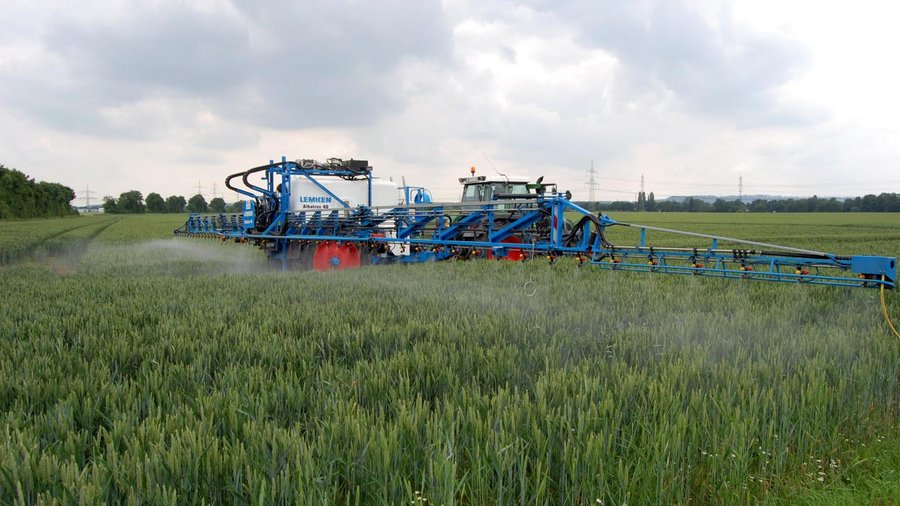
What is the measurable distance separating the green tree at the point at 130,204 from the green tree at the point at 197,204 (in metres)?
14.3

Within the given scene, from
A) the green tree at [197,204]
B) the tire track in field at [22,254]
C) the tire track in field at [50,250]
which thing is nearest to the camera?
the tire track in field at [22,254]

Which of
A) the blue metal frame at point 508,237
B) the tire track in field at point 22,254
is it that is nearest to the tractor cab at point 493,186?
the blue metal frame at point 508,237

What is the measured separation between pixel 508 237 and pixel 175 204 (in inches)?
4695

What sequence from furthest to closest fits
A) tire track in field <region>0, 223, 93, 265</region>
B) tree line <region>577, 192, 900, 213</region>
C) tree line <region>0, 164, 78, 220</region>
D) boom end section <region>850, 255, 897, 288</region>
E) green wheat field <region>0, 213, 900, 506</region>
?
tree line <region>577, 192, 900, 213</region>
tree line <region>0, 164, 78, 220</region>
tire track in field <region>0, 223, 93, 265</region>
boom end section <region>850, 255, 897, 288</region>
green wheat field <region>0, 213, 900, 506</region>

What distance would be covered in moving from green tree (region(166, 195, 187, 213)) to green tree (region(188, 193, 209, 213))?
873 centimetres

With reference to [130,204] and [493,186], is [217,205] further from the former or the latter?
[493,186]

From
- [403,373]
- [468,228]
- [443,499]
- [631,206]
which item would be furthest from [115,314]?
[631,206]

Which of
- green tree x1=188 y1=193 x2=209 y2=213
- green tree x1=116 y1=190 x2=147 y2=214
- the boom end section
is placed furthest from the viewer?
green tree x1=116 y1=190 x2=147 y2=214

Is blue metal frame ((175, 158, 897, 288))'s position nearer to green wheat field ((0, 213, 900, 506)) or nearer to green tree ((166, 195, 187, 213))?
green wheat field ((0, 213, 900, 506))

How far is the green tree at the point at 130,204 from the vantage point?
112 m

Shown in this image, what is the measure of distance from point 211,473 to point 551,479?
53.4 inches

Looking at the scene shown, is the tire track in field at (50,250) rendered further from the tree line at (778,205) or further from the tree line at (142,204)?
the tree line at (142,204)

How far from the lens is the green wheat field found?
2150 millimetres

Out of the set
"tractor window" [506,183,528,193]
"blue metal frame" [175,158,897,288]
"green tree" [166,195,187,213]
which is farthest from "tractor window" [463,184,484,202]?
"green tree" [166,195,187,213]
